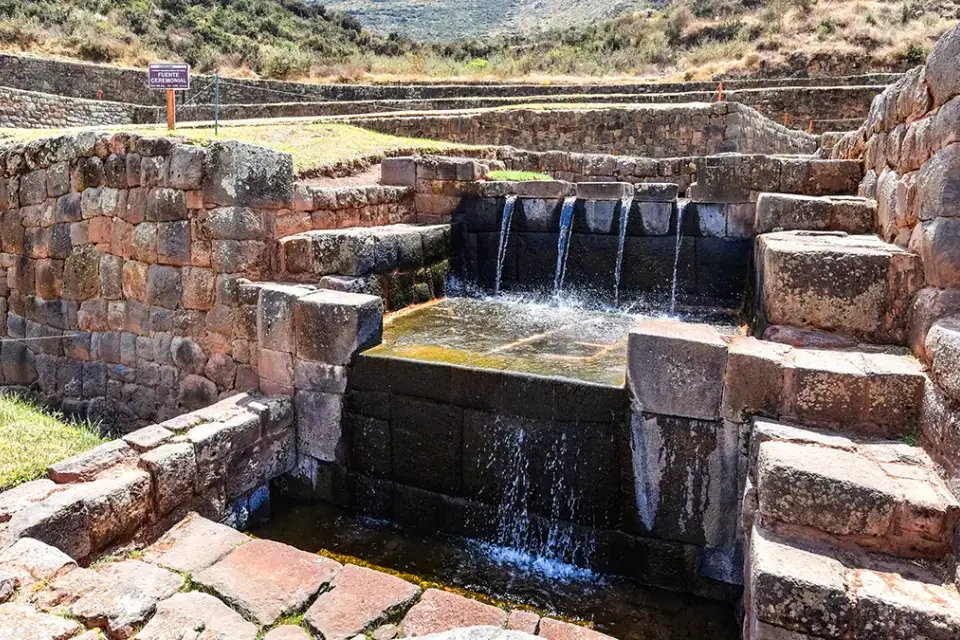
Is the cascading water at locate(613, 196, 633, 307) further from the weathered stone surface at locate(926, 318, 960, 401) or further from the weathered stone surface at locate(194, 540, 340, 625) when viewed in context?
the weathered stone surface at locate(194, 540, 340, 625)

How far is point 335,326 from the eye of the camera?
5309 millimetres

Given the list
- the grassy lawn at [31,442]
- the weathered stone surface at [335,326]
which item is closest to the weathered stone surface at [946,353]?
the weathered stone surface at [335,326]

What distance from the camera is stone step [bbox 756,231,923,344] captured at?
4328 millimetres

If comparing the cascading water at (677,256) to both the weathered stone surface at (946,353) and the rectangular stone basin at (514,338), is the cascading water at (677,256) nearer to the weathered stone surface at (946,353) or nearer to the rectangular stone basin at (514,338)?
the rectangular stone basin at (514,338)

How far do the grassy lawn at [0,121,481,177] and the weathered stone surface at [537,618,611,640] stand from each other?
5.96 meters

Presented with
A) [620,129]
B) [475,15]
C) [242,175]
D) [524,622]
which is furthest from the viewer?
[475,15]

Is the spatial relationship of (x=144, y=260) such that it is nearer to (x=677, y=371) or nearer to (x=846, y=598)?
(x=677, y=371)

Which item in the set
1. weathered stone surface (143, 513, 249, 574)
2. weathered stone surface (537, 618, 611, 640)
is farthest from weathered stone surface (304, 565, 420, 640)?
weathered stone surface (143, 513, 249, 574)

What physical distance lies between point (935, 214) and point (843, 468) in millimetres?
1619

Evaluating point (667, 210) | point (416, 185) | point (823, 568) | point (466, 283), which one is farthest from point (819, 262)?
point (416, 185)

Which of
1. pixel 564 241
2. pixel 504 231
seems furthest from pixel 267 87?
pixel 564 241

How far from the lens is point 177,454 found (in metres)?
4.53

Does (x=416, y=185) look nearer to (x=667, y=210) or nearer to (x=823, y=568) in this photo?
(x=667, y=210)

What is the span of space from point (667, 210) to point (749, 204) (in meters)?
0.79
